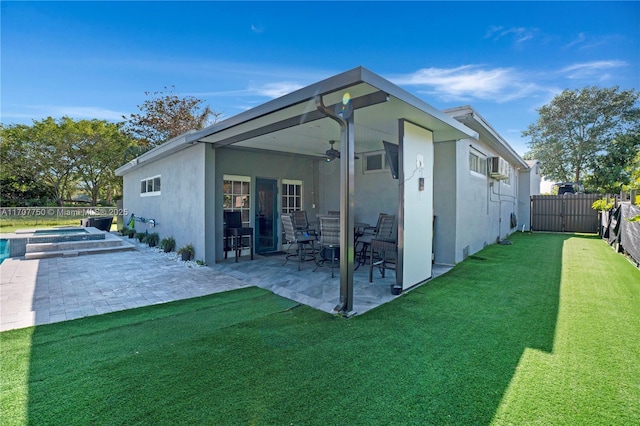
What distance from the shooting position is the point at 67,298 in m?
4.45

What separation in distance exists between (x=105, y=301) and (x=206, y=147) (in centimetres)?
351

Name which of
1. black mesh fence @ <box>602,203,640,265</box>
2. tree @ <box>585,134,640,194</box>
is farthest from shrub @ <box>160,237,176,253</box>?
tree @ <box>585,134,640,194</box>

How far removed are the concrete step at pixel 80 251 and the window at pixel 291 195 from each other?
4691mm

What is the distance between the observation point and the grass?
202cm

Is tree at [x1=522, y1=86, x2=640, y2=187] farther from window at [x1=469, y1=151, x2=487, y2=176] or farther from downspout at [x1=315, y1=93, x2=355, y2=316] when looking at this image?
downspout at [x1=315, y1=93, x2=355, y2=316]

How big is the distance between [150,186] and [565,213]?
59.4 feet

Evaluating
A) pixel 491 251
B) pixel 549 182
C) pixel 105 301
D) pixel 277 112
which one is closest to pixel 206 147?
pixel 277 112

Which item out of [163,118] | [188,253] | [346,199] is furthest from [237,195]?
[163,118]

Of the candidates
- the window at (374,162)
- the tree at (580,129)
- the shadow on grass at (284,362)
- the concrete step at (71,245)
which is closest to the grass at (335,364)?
the shadow on grass at (284,362)

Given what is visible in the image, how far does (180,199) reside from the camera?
7.87 metres

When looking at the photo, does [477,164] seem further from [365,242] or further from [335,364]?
[335,364]

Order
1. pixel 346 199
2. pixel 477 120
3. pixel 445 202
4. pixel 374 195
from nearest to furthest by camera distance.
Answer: pixel 346 199 < pixel 477 120 < pixel 445 202 < pixel 374 195

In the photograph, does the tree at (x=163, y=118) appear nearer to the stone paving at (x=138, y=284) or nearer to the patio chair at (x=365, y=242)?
the stone paving at (x=138, y=284)

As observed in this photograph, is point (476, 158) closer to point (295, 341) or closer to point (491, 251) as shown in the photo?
point (491, 251)
